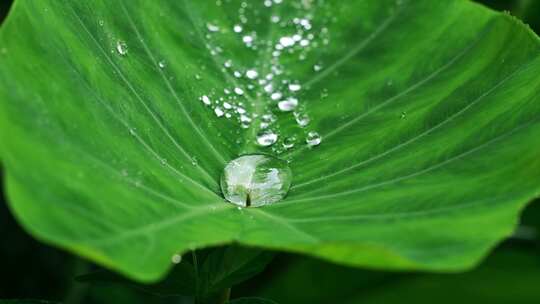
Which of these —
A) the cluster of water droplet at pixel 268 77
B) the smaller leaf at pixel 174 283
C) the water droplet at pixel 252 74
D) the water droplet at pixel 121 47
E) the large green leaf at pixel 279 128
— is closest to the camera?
the large green leaf at pixel 279 128

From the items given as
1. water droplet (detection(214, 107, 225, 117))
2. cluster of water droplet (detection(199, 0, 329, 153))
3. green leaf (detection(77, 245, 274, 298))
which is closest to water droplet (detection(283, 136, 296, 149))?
cluster of water droplet (detection(199, 0, 329, 153))

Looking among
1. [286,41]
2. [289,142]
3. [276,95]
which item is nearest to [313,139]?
[289,142]

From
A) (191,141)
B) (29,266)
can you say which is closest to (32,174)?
(191,141)

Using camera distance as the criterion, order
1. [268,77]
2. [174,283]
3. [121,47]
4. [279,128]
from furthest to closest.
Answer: [268,77] → [279,128] → [121,47] → [174,283]

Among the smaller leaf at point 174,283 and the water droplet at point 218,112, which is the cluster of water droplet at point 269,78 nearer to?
the water droplet at point 218,112

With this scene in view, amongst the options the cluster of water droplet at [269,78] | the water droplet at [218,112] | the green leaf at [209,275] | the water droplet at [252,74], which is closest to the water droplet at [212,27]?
the cluster of water droplet at [269,78]

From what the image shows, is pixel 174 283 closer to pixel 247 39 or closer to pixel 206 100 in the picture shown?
pixel 206 100

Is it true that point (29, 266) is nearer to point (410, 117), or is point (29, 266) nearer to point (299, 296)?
point (299, 296)
